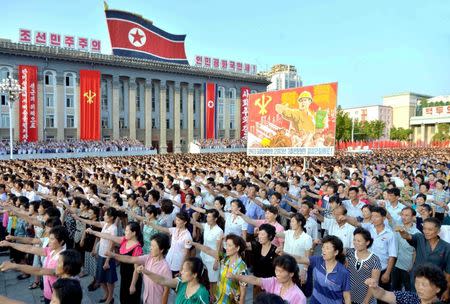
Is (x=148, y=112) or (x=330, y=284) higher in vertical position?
(x=148, y=112)

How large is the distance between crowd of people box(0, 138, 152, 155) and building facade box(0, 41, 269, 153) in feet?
8.05

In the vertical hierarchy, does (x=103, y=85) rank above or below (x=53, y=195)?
above

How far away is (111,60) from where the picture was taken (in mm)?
37406

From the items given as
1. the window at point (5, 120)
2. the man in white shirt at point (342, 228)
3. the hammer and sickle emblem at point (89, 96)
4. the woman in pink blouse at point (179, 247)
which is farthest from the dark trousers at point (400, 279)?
the hammer and sickle emblem at point (89, 96)

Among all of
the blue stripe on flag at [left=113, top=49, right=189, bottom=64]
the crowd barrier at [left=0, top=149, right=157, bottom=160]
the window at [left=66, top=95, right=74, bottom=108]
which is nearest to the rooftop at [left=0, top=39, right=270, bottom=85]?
the blue stripe on flag at [left=113, top=49, right=189, bottom=64]

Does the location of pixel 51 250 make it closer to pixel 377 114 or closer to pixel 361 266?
pixel 361 266

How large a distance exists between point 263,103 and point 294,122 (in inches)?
77.1

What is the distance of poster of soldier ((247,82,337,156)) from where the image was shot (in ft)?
46.0

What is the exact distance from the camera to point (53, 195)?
300 inches

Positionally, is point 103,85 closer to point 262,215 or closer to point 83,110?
point 83,110

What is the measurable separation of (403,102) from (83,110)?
93821 millimetres

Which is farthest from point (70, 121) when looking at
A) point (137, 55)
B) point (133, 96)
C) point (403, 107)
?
point (403, 107)

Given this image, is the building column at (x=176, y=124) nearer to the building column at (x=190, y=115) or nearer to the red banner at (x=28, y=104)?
the building column at (x=190, y=115)

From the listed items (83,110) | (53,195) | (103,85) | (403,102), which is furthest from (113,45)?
(403,102)
